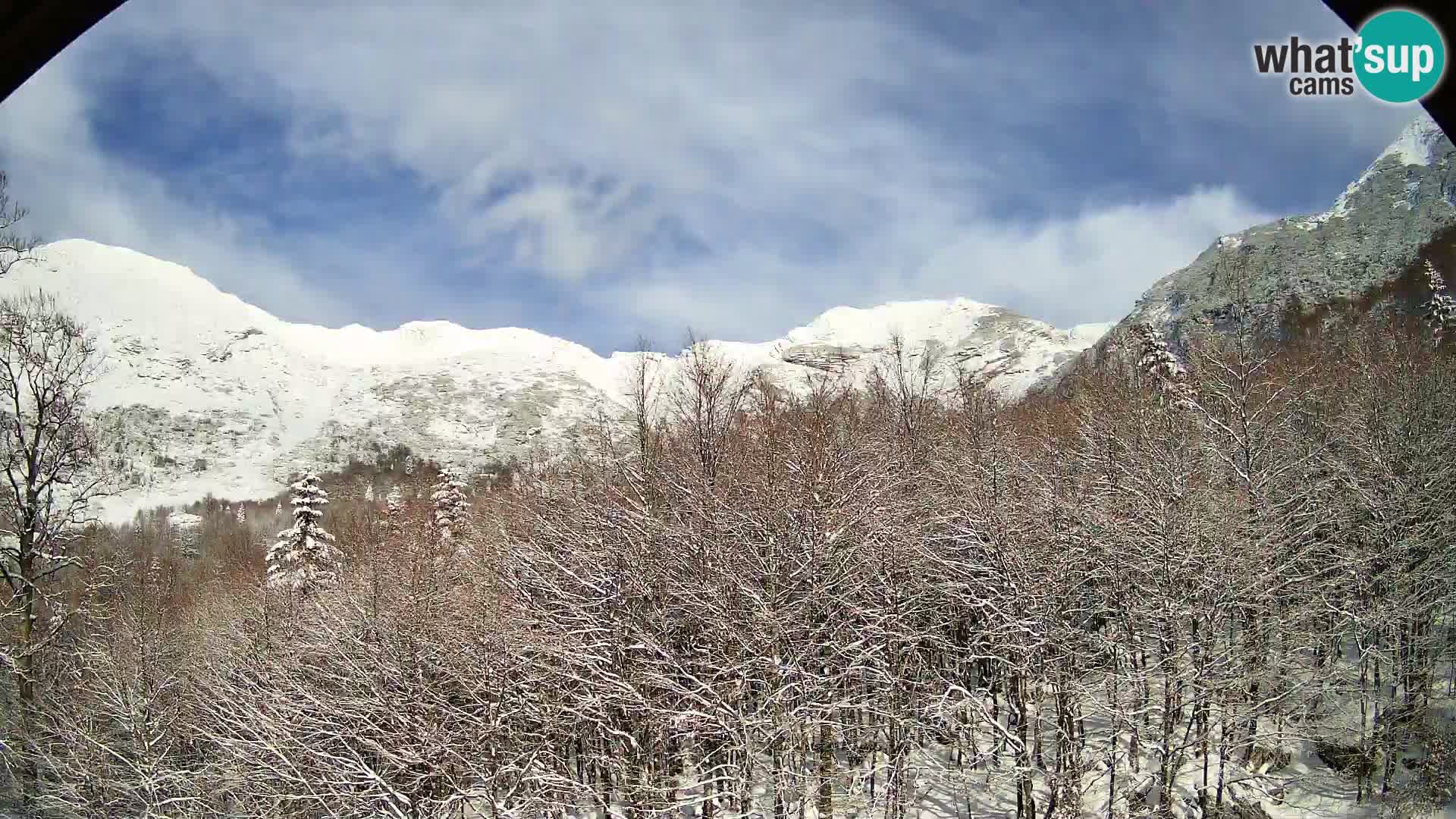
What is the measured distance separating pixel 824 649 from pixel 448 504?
89.2 ft

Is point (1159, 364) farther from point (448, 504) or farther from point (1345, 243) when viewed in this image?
point (1345, 243)

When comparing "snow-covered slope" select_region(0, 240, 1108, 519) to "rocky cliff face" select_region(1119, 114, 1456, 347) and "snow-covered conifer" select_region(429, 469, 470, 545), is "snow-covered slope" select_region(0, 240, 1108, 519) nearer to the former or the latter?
"rocky cliff face" select_region(1119, 114, 1456, 347)

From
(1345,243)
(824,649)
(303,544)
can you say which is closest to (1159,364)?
(824,649)

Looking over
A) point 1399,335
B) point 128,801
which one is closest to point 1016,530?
point 128,801

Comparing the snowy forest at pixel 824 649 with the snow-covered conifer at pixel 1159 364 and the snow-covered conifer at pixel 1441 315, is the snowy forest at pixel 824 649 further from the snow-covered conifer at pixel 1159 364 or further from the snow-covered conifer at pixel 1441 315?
the snow-covered conifer at pixel 1441 315

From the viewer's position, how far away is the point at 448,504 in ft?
125

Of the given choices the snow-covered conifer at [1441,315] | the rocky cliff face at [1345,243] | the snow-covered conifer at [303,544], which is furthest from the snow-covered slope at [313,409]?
the snow-covered conifer at [303,544]

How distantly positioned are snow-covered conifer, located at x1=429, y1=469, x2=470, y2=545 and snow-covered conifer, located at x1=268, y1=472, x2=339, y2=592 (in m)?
5.20

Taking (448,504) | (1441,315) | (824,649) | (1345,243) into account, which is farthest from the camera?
(1345,243)

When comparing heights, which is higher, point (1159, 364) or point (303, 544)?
point (1159, 364)

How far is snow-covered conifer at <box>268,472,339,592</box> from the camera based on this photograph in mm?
28562

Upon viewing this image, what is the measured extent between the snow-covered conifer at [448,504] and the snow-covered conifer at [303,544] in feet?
17.0

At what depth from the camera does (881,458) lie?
784 inches

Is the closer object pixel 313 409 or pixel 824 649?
pixel 824 649
